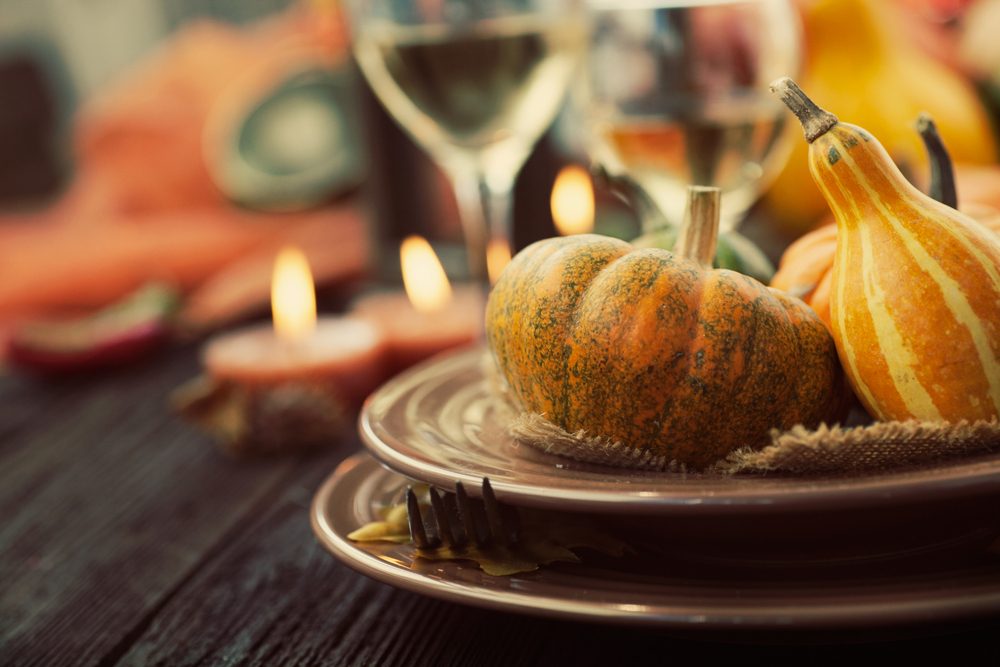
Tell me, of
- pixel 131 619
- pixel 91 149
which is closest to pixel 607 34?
pixel 131 619

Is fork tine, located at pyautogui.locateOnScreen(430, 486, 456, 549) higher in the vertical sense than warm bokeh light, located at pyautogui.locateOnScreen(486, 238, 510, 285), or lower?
higher

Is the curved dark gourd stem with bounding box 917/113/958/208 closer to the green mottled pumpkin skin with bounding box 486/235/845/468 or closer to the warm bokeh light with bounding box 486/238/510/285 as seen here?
the green mottled pumpkin skin with bounding box 486/235/845/468

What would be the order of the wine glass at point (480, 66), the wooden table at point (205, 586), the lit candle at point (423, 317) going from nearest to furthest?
the wooden table at point (205, 586) → the wine glass at point (480, 66) → the lit candle at point (423, 317)

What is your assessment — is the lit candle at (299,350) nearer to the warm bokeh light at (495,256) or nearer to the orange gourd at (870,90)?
the warm bokeh light at (495,256)

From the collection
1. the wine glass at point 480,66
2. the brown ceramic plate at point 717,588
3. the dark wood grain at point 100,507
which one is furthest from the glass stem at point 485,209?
the brown ceramic plate at point 717,588

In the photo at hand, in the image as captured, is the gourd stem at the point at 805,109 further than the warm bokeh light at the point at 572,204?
No

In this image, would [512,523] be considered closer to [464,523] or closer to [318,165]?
[464,523]

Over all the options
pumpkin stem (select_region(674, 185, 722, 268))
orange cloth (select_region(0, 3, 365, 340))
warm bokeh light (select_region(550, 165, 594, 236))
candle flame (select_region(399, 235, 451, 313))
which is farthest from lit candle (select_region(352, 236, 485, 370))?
pumpkin stem (select_region(674, 185, 722, 268))
